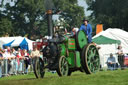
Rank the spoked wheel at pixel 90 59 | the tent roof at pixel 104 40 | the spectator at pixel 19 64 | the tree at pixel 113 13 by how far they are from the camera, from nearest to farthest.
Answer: the spoked wheel at pixel 90 59 → the spectator at pixel 19 64 → the tent roof at pixel 104 40 → the tree at pixel 113 13

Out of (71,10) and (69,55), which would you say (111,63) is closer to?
(69,55)

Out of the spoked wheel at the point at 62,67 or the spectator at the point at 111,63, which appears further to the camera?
the spectator at the point at 111,63

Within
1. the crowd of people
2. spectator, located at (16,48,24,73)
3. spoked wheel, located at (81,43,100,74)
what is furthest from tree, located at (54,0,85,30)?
spoked wheel, located at (81,43,100,74)

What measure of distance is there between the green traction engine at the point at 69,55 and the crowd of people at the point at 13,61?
7672 millimetres

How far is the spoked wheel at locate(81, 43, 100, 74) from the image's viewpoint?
1212 cm

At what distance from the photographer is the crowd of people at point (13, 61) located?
2056 centimetres

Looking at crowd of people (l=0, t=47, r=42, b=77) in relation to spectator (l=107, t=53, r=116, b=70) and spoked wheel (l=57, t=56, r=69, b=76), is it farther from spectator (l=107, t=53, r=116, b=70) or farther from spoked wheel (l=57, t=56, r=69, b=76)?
spoked wheel (l=57, t=56, r=69, b=76)

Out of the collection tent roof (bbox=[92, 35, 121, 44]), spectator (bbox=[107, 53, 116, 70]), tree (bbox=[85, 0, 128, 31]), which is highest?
tree (bbox=[85, 0, 128, 31])

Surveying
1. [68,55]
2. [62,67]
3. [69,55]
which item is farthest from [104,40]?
[62,67]

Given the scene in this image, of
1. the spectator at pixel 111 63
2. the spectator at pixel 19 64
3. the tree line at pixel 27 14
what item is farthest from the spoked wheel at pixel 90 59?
the tree line at pixel 27 14

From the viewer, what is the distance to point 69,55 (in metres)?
12.3

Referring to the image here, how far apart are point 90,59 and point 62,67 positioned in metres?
1.09

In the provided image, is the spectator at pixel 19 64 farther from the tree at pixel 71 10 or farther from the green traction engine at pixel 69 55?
the tree at pixel 71 10

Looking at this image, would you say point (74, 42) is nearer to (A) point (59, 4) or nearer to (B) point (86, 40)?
(B) point (86, 40)
